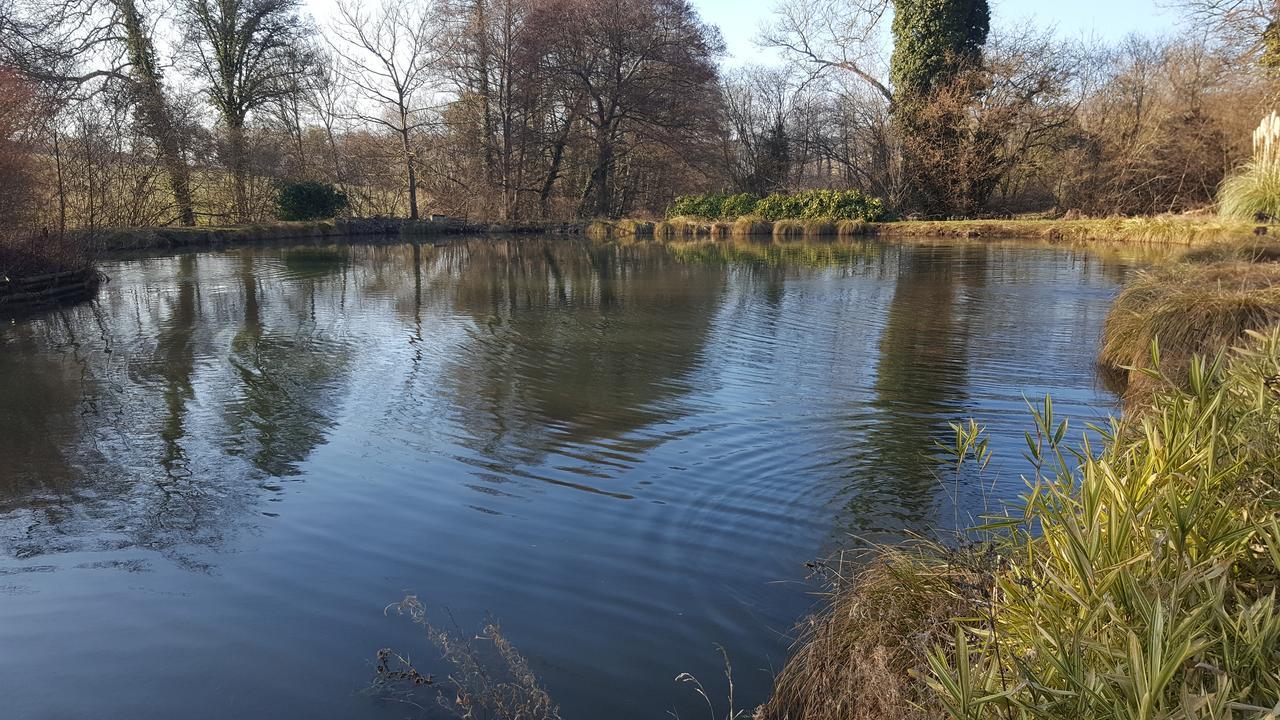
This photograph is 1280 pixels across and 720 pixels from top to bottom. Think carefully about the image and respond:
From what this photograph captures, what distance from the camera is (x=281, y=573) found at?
3803 mm

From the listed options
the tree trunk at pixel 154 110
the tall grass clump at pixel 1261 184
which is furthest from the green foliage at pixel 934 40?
the tree trunk at pixel 154 110

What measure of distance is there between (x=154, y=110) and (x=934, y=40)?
25177mm

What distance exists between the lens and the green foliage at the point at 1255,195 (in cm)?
1111

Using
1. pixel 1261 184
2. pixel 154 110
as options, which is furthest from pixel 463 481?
pixel 154 110

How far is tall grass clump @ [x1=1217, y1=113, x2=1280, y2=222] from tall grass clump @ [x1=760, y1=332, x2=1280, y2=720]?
10.8 meters

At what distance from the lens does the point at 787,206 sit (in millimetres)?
31719

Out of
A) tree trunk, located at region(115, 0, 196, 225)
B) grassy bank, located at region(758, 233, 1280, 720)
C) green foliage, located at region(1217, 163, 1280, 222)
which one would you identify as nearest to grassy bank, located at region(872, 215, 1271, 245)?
green foliage, located at region(1217, 163, 1280, 222)

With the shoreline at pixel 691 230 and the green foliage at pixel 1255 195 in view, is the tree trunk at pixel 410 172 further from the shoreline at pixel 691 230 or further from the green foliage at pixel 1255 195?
the green foliage at pixel 1255 195

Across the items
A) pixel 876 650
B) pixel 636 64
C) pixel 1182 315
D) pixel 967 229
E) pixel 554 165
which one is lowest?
pixel 876 650

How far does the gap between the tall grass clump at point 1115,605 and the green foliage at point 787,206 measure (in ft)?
92.8

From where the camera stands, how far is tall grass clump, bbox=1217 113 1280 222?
10977mm

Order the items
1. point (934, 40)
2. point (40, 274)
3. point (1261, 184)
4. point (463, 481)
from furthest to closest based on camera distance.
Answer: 1. point (934, 40)
2. point (40, 274)
3. point (1261, 184)
4. point (463, 481)

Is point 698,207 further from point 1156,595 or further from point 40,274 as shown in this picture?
point 1156,595

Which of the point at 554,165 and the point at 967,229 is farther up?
the point at 554,165
